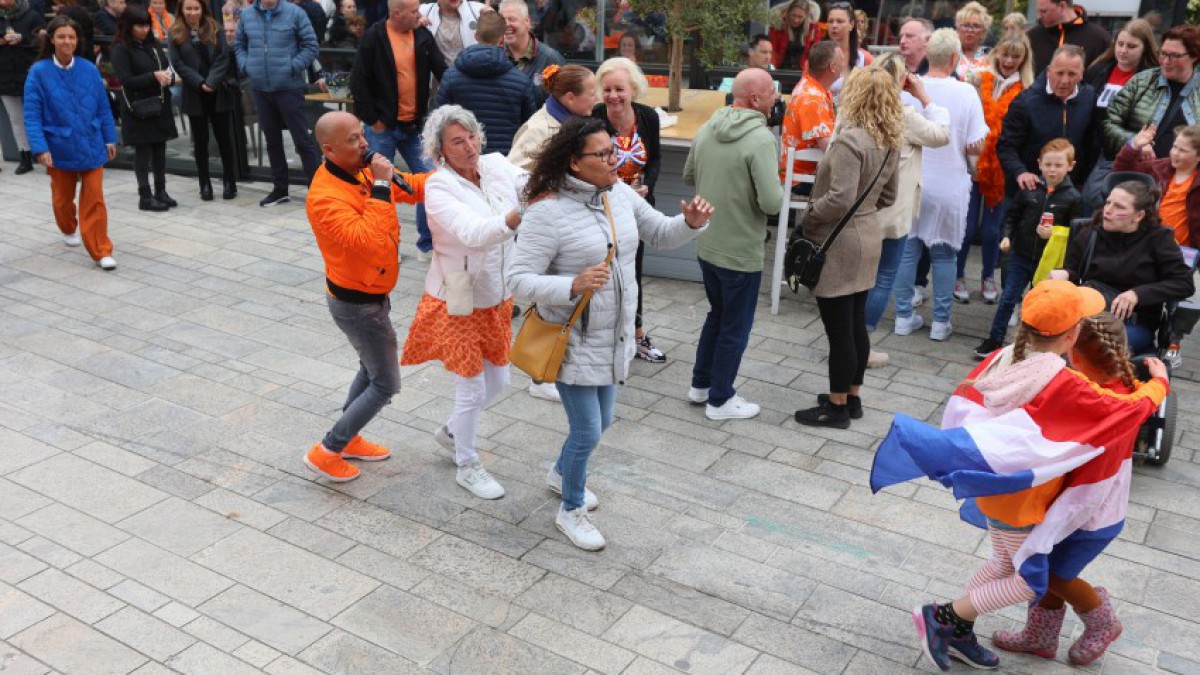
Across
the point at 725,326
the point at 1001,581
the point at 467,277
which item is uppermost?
the point at 467,277

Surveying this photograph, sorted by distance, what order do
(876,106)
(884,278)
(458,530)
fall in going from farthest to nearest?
1. (884,278)
2. (876,106)
3. (458,530)

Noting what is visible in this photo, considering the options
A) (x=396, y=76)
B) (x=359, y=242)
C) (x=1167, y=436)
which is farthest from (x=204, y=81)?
(x=1167, y=436)

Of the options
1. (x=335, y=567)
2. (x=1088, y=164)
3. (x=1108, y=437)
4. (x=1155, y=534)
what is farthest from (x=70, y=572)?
(x=1088, y=164)

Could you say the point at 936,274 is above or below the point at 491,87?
below

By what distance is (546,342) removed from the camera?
4.39 meters

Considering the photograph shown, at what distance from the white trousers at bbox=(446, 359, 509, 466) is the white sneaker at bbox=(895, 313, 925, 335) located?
10.6 feet

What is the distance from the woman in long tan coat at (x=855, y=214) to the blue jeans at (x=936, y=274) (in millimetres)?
1381

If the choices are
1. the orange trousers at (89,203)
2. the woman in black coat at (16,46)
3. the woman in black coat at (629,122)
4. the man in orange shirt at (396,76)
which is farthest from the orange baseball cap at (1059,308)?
the woman in black coat at (16,46)

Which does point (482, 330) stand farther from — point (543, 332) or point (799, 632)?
point (799, 632)

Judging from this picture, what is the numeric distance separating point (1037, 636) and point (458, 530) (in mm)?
2378

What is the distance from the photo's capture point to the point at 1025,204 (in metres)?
6.57

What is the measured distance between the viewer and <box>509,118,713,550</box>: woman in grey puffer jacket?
14.0 ft

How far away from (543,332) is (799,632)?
4.96 ft

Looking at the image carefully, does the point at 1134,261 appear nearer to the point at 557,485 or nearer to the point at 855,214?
the point at 855,214
